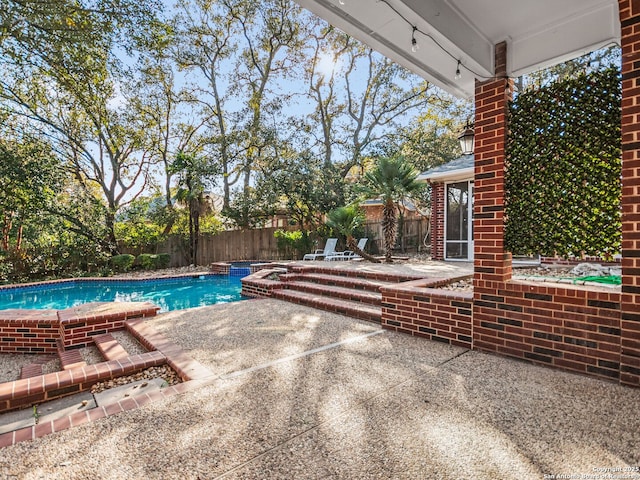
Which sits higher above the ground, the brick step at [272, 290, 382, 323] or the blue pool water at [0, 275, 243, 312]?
the brick step at [272, 290, 382, 323]

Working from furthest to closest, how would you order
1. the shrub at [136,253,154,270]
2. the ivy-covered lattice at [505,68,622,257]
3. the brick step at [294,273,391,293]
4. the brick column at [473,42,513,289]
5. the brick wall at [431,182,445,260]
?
the shrub at [136,253,154,270] → the brick wall at [431,182,445,260] → the brick step at [294,273,391,293] → the brick column at [473,42,513,289] → the ivy-covered lattice at [505,68,622,257]

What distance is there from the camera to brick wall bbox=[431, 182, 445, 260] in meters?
10.9

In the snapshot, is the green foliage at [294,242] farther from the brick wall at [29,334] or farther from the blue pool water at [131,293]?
the brick wall at [29,334]

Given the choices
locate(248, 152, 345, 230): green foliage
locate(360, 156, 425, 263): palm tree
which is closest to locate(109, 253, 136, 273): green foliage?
locate(248, 152, 345, 230): green foliage

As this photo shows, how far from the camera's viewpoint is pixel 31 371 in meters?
3.95

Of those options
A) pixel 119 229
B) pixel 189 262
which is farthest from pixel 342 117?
pixel 119 229

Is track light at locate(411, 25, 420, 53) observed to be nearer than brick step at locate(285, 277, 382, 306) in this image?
Yes

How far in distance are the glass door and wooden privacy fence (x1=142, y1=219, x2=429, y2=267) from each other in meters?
4.57

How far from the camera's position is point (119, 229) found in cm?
1391

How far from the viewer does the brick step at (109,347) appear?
3.76 meters

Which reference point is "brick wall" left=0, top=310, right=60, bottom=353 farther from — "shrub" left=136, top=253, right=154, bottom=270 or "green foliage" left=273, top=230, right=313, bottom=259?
"green foliage" left=273, top=230, right=313, bottom=259

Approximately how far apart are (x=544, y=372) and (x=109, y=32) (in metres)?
8.88

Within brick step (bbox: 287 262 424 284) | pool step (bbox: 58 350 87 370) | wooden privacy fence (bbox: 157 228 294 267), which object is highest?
wooden privacy fence (bbox: 157 228 294 267)

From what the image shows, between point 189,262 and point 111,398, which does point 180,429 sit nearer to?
point 111,398
